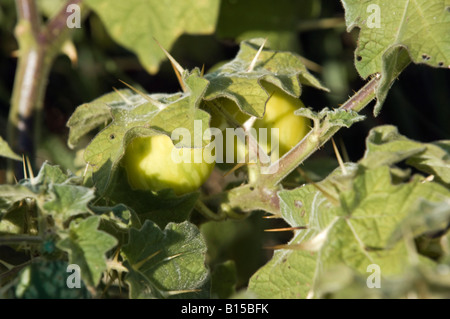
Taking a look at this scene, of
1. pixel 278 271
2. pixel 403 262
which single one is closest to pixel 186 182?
pixel 278 271

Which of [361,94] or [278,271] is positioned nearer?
[278,271]

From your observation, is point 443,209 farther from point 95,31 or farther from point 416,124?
point 95,31

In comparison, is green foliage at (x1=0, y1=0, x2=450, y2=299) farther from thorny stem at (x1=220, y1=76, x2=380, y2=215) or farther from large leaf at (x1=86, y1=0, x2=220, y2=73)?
large leaf at (x1=86, y1=0, x2=220, y2=73)

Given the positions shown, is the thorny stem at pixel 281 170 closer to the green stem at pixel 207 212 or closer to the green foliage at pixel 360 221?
the green stem at pixel 207 212

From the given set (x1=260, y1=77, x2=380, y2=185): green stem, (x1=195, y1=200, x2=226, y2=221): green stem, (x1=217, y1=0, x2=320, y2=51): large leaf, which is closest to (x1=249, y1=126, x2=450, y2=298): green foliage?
(x1=260, y1=77, x2=380, y2=185): green stem

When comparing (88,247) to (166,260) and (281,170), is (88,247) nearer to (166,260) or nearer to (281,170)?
(166,260)

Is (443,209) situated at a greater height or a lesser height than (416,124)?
lesser
